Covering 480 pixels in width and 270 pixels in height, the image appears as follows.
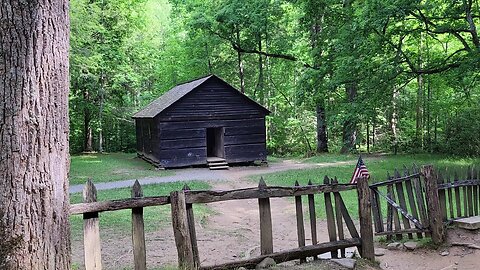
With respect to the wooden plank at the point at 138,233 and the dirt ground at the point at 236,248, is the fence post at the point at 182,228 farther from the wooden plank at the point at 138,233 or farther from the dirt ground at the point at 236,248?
the dirt ground at the point at 236,248

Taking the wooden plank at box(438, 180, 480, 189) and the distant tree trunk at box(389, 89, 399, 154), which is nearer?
the wooden plank at box(438, 180, 480, 189)

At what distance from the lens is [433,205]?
7.86 meters

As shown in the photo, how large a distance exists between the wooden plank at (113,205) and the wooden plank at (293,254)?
1122 millimetres

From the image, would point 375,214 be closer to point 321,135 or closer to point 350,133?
point 350,133

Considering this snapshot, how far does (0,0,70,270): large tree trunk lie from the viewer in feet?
10.7

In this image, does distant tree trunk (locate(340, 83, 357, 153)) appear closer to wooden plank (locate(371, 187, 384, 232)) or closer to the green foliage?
wooden plank (locate(371, 187, 384, 232))

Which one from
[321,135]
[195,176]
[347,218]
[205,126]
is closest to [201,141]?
[205,126]

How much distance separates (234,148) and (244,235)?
1463 cm

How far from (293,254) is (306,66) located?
20150mm

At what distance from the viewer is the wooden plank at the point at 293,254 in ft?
18.7

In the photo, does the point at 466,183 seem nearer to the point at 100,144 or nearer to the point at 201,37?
the point at 201,37

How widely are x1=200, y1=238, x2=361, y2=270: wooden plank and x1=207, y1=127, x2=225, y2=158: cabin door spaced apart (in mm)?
17587

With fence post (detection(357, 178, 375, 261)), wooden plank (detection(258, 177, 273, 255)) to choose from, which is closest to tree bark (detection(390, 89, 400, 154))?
fence post (detection(357, 178, 375, 261))

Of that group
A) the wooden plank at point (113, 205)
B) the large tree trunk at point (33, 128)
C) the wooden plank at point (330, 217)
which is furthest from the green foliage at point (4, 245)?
the wooden plank at point (330, 217)
